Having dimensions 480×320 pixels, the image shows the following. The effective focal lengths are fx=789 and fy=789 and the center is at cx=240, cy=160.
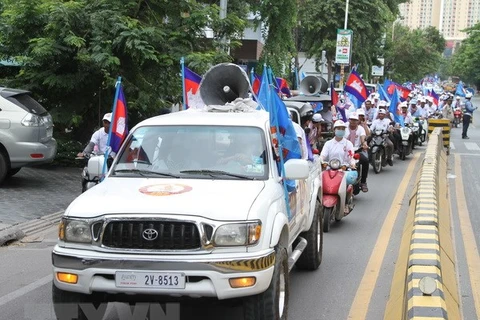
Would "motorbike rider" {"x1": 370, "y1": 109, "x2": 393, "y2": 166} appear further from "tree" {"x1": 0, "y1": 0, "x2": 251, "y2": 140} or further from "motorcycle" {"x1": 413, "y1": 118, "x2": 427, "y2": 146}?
"motorcycle" {"x1": 413, "y1": 118, "x2": 427, "y2": 146}

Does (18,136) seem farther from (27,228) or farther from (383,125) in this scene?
(383,125)

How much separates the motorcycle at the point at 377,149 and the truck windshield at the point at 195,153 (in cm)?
1309

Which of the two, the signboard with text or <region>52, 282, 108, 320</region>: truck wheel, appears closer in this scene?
<region>52, 282, 108, 320</region>: truck wheel

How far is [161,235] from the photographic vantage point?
5.75 meters

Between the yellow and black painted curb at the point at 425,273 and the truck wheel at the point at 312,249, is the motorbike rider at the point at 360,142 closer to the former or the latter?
the yellow and black painted curb at the point at 425,273

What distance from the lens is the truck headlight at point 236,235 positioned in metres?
5.77

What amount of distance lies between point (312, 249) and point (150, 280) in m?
3.45

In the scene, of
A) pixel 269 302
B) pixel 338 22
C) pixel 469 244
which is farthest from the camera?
pixel 338 22

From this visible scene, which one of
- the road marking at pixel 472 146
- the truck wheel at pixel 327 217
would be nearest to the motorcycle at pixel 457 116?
the road marking at pixel 472 146

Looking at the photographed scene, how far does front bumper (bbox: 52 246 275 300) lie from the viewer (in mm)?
5660

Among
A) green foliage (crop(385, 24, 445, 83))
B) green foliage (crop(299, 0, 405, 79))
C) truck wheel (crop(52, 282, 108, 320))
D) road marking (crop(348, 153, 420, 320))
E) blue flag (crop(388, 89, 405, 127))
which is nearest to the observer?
truck wheel (crop(52, 282, 108, 320))

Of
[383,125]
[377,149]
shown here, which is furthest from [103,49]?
[383,125]

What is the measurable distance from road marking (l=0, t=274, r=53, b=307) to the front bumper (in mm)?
1951

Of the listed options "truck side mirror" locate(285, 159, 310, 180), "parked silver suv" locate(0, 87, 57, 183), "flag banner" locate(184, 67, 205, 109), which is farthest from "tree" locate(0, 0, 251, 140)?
"truck side mirror" locate(285, 159, 310, 180)
